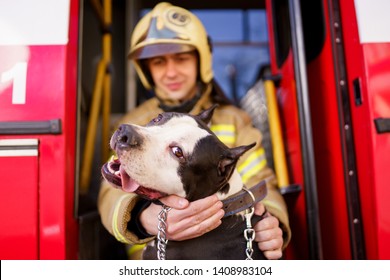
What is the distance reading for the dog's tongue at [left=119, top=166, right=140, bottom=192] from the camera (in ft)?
4.12

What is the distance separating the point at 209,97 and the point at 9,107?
1047 millimetres

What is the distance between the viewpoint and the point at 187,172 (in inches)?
51.8

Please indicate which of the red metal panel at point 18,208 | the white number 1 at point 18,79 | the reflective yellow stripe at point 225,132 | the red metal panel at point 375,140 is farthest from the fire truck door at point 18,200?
the red metal panel at point 375,140

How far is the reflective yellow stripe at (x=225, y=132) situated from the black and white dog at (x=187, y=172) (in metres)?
0.45

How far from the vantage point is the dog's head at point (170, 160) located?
1.22 m

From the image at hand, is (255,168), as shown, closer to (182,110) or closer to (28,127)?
(182,110)

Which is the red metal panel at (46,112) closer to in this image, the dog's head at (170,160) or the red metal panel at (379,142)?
the dog's head at (170,160)

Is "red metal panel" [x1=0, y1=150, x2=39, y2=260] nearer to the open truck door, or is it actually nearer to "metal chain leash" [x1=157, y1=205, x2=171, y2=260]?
"metal chain leash" [x1=157, y1=205, x2=171, y2=260]

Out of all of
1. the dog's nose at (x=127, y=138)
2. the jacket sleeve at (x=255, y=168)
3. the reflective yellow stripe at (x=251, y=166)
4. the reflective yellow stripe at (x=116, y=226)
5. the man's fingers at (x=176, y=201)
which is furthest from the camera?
the reflective yellow stripe at (x=251, y=166)

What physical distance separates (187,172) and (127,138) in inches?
9.6

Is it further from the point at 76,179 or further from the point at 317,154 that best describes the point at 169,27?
the point at 317,154

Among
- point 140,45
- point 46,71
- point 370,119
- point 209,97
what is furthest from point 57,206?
point 370,119

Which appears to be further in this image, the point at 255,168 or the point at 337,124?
the point at 255,168

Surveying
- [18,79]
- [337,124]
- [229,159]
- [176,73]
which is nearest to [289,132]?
[337,124]
